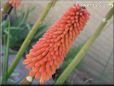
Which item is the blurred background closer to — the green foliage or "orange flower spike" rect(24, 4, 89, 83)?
the green foliage

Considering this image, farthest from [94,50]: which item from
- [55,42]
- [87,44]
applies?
[55,42]

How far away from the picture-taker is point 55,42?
115 centimetres

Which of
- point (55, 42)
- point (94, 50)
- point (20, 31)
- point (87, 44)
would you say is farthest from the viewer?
point (94, 50)

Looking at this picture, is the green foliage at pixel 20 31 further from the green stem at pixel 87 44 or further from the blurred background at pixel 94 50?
the green stem at pixel 87 44

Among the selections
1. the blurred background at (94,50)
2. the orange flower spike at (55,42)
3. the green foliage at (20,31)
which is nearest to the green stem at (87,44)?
the orange flower spike at (55,42)

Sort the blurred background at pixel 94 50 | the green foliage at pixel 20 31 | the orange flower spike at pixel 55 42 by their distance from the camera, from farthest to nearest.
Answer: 1. the blurred background at pixel 94 50
2. the green foliage at pixel 20 31
3. the orange flower spike at pixel 55 42

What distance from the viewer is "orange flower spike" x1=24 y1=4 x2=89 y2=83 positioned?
3.76 ft

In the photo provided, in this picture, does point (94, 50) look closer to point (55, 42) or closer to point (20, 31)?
point (20, 31)

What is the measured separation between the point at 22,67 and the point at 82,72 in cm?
55

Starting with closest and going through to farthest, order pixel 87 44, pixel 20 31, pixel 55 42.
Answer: pixel 55 42, pixel 87 44, pixel 20 31

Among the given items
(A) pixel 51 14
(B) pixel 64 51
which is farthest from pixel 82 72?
(B) pixel 64 51

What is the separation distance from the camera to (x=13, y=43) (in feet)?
7.75

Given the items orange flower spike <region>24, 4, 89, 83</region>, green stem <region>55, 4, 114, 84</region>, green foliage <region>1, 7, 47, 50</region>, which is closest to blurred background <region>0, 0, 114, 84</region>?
green foliage <region>1, 7, 47, 50</region>

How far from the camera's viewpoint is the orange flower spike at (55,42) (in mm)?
1146
